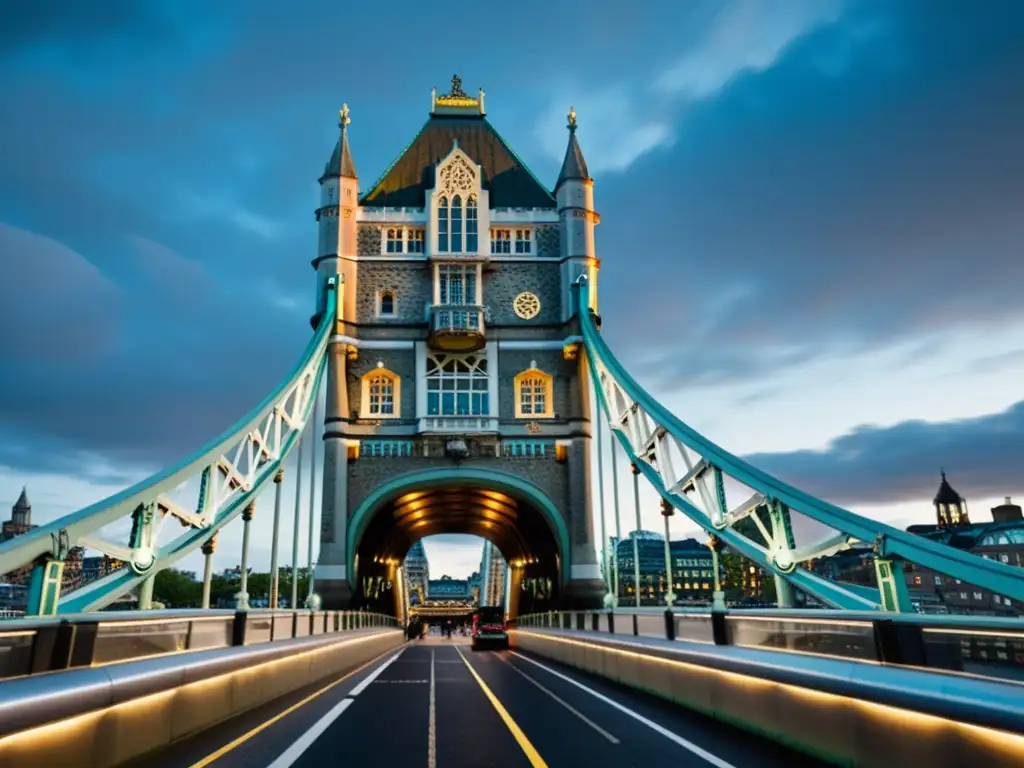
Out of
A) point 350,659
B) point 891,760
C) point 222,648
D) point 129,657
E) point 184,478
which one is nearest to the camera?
point 891,760

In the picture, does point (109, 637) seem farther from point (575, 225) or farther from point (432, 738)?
point (575, 225)

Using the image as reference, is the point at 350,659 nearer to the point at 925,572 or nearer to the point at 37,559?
the point at 37,559

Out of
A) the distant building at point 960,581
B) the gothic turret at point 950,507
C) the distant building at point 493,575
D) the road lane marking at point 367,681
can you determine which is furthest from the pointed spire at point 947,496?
the road lane marking at point 367,681

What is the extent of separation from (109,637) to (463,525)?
57.8m

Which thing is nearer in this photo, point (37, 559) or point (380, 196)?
→ point (37, 559)

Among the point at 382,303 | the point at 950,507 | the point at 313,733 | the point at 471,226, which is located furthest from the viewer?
the point at 950,507

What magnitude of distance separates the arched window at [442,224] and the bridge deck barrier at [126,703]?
28.5 metres

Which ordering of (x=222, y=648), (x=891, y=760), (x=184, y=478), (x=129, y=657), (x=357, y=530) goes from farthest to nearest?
(x=357, y=530) → (x=184, y=478) → (x=222, y=648) → (x=129, y=657) → (x=891, y=760)

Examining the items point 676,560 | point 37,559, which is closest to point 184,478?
point 37,559

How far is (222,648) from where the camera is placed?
1052 cm

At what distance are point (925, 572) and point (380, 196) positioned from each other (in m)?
70.6

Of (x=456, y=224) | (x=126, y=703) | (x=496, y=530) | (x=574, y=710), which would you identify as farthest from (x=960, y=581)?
(x=126, y=703)

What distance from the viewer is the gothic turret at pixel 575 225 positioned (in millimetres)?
37969

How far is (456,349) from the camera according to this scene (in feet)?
121
